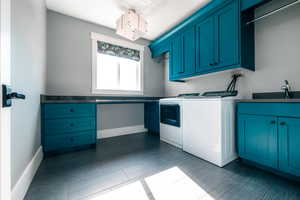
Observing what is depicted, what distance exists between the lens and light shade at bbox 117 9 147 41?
6.42ft

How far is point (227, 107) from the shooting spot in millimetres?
1635

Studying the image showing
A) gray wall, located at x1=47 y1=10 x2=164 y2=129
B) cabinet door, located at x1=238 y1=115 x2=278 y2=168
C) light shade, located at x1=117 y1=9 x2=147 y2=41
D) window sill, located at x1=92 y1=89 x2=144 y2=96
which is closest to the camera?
cabinet door, located at x1=238 y1=115 x2=278 y2=168

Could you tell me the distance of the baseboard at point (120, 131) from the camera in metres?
2.81

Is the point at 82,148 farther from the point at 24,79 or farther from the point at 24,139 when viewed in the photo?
the point at 24,79

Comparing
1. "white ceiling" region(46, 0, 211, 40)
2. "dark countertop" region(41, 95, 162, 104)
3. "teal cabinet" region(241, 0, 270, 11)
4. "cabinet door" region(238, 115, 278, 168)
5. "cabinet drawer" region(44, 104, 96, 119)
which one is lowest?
"cabinet door" region(238, 115, 278, 168)

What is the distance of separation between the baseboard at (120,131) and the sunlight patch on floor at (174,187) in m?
1.83

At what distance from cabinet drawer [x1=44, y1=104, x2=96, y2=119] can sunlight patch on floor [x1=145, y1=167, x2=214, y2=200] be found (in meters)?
1.49

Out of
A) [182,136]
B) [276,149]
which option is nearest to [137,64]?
[182,136]

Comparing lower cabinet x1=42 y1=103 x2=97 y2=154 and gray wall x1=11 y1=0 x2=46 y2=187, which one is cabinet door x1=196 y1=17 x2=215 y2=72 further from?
gray wall x1=11 y1=0 x2=46 y2=187

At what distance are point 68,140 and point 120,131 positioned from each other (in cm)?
124

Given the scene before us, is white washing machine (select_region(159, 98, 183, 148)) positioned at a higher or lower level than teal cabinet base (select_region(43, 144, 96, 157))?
higher

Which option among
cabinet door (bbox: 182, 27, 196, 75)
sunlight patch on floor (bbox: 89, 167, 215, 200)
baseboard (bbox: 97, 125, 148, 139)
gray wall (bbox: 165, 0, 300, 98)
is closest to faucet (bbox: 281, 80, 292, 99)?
gray wall (bbox: 165, 0, 300, 98)

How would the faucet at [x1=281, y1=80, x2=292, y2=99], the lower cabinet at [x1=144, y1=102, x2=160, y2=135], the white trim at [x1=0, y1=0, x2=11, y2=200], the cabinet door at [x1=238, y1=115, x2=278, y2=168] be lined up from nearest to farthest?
the white trim at [x1=0, y1=0, x2=11, y2=200] < the cabinet door at [x1=238, y1=115, x2=278, y2=168] < the faucet at [x1=281, y1=80, x2=292, y2=99] < the lower cabinet at [x1=144, y1=102, x2=160, y2=135]

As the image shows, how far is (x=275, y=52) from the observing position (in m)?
1.66
